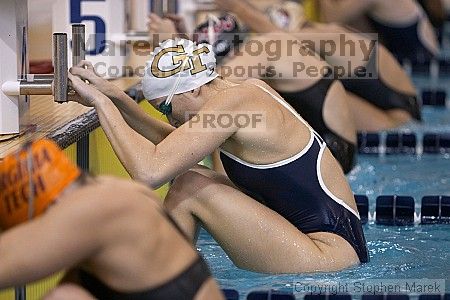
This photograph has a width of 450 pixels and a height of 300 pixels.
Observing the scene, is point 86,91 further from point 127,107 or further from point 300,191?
point 300,191

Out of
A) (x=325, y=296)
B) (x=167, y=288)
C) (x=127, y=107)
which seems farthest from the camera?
(x=127, y=107)

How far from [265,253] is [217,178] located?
29 cm

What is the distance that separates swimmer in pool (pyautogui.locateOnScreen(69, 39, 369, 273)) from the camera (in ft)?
11.5

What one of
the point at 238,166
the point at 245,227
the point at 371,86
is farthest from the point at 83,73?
the point at 371,86

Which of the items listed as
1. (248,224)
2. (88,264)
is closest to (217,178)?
(248,224)

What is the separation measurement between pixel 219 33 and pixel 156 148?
2.26m

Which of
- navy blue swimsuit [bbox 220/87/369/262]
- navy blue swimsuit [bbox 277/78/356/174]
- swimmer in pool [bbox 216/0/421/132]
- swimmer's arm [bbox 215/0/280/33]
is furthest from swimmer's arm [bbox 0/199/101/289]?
swimmer in pool [bbox 216/0/421/132]

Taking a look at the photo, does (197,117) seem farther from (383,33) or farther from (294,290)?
(383,33)

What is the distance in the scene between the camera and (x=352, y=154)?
541 cm

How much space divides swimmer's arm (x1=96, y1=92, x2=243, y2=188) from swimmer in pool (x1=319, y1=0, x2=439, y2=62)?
162 inches

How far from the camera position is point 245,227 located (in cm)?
358

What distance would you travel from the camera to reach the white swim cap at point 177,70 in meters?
3.70

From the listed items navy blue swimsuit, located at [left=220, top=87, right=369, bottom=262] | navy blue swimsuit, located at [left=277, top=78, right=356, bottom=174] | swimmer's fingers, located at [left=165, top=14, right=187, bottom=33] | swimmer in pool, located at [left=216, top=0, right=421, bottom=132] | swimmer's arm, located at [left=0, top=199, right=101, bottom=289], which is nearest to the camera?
swimmer's arm, located at [left=0, top=199, right=101, bottom=289]

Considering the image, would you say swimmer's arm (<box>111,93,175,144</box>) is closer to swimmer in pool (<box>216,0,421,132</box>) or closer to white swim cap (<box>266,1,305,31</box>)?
swimmer in pool (<box>216,0,421,132</box>)
